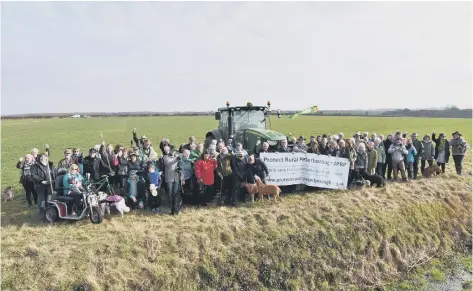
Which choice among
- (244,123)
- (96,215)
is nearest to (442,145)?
(244,123)

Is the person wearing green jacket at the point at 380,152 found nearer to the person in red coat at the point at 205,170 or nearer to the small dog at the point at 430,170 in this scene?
the small dog at the point at 430,170

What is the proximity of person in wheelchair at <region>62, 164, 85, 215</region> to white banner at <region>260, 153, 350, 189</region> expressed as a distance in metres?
5.34

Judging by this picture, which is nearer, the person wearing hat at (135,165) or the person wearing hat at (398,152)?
the person wearing hat at (135,165)

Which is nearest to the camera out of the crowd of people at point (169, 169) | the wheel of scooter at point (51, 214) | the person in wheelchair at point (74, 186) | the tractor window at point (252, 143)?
the person in wheelchair at point (74, 186)

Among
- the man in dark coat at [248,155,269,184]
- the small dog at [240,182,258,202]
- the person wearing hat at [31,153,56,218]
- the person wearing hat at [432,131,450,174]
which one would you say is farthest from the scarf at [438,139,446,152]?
the person wearing hat at [31,153,56,218]

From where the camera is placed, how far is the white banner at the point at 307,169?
11.2 m

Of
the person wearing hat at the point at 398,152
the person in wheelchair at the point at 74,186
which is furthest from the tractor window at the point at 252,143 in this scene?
the person in wheelchair at the point at 74,186

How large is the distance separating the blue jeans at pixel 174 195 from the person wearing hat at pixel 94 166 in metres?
2.44

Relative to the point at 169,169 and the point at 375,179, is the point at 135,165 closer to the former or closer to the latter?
the point at 169,169

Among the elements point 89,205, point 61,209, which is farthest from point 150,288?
point 61,209

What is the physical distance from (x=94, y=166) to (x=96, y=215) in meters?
2.04

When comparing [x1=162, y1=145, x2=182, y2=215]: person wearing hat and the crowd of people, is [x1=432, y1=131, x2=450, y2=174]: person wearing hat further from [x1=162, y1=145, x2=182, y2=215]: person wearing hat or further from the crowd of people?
[x1=162, y1=145, x2=182, y2=215]: person wearing hat

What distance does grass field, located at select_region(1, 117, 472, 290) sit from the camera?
7.58m

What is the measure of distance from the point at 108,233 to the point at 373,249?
7.02 meters
